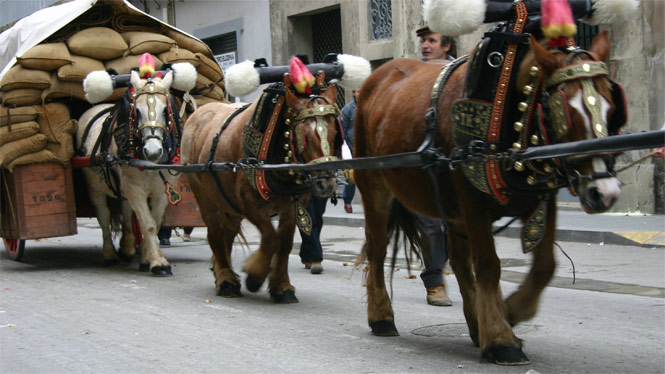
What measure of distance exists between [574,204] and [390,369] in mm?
10900

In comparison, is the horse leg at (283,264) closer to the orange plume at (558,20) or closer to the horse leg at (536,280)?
the horse leg at (536,280)

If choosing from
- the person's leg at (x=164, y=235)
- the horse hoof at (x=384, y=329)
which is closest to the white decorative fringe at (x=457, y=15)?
the horse hoof at (x=384, y=329)

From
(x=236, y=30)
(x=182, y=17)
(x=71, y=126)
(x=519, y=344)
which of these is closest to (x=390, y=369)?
(x=519, y=344)

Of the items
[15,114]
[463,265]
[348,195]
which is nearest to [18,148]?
[15,114]

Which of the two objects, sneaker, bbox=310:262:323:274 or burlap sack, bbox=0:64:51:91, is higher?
burlap sack, bbox=0:64:51:91

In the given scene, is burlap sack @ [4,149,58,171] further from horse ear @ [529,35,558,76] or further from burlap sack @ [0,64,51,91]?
horse ear @ [529,35,558,76]

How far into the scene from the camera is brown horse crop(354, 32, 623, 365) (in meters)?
3.94

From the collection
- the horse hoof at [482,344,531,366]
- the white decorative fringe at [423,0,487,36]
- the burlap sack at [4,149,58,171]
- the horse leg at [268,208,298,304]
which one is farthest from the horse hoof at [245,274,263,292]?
the burlap sack at [4,149,58,171]

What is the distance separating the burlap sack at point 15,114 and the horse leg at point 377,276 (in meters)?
5.25

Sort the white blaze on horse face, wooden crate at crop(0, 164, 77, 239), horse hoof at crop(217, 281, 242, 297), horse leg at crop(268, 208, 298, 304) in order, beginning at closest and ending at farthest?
the white blaze on horse face
horse leg at crop(268, 208, 298, 304)
horse hoof at crop(217, 281, 242, 297)
wooden crate at crop(0, 164, 77, 239)

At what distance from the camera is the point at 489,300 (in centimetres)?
455

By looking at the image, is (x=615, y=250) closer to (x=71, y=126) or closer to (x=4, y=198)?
(x=71, y=126)

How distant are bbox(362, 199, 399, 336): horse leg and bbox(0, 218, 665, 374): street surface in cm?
11

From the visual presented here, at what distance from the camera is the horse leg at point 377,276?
571 cm
